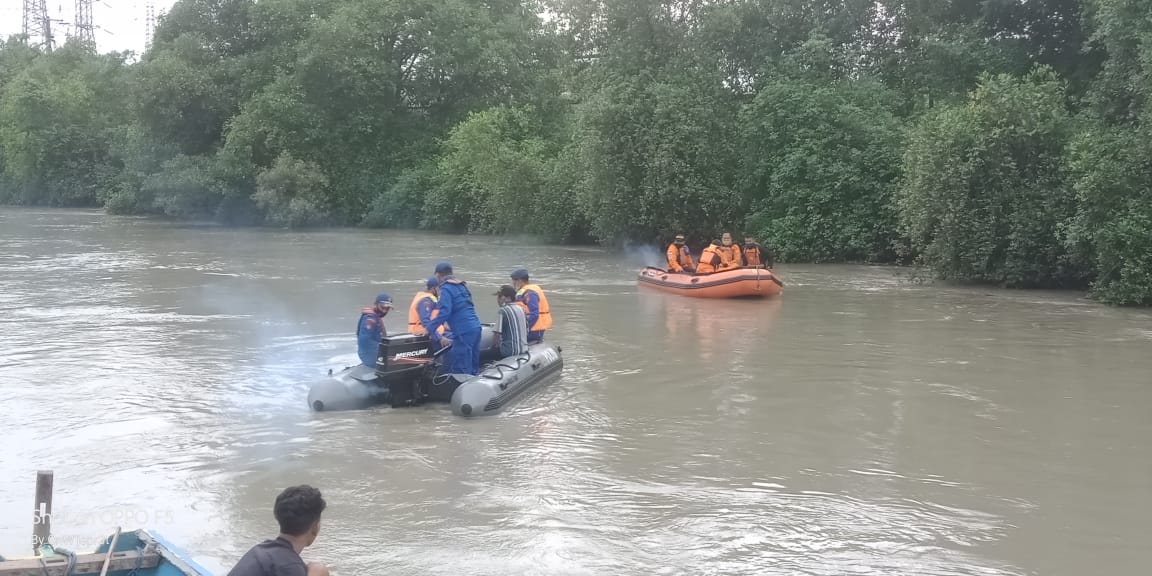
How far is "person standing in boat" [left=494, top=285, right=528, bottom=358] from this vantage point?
32.1ft

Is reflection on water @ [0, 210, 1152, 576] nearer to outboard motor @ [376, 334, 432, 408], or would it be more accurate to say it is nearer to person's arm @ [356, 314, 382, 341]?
outboard motor @ [376, 334, 432, 408]

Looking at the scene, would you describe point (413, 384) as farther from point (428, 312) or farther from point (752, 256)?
point (752, 256)

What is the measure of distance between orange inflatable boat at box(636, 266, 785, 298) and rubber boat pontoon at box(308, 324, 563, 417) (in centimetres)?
780

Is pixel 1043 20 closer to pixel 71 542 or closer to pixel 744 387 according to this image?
pixel 744 387

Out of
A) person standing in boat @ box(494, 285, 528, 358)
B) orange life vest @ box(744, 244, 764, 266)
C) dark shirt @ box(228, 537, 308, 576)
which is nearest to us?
dark shirt @ box(228, 537, 308, 576)

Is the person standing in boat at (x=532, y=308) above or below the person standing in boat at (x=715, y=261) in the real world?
below

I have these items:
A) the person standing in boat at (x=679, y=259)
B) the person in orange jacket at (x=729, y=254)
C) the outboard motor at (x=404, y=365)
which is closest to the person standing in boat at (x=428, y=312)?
the outboard motor at (x=404, y=365)

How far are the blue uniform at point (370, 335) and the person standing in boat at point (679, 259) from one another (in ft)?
30.9

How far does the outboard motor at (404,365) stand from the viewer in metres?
8.71

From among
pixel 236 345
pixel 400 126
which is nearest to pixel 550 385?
pixel 236 345

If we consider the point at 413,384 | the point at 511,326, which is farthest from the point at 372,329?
the point at 511,326

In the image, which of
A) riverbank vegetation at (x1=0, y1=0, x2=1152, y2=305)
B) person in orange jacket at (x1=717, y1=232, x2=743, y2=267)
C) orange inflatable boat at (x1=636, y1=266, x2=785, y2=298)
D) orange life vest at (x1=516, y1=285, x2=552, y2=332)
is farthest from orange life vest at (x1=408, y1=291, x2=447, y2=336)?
riverbank vegetation at (x1=0, y1=0, x2=1152, y2=305)

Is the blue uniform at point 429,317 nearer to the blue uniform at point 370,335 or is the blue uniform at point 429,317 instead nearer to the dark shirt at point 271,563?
the blue uniform at point 370,335

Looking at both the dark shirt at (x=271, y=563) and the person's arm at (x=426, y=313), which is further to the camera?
the person's arm at (x=426, y=313)
